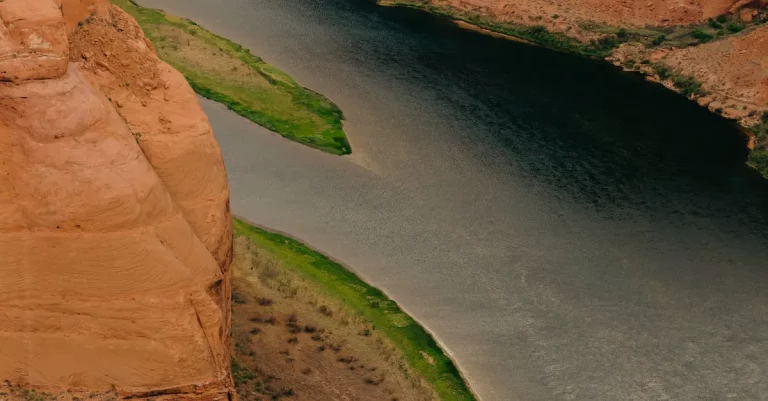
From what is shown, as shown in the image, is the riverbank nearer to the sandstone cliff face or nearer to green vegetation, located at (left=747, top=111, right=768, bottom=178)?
green vegetation, located at (left=747, top=111, right=768, bottom=178)

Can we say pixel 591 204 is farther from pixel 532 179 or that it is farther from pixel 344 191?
pixel 344 191

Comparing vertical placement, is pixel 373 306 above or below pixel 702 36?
below

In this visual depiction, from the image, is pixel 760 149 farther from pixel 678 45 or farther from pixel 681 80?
pixel 678 45

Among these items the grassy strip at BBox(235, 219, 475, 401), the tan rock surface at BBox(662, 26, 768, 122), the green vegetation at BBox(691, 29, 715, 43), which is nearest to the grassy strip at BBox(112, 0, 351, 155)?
the grassy strip at BBox(235, 219, 475, 401)

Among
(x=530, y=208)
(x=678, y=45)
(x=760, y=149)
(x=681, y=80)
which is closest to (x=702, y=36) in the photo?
(x=678, y=45)

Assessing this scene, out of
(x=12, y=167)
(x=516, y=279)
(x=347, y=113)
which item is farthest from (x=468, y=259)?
(x=12, y=167)
